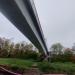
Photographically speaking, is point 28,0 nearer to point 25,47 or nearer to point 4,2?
point 4,2

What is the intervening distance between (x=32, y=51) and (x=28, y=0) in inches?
1402

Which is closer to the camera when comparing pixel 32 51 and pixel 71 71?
pixel 71 71

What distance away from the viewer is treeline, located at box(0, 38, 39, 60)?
38.8 meters

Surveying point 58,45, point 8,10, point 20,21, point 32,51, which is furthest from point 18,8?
point 58,45

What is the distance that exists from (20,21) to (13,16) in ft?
2.14

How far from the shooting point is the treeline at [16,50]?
127 feet

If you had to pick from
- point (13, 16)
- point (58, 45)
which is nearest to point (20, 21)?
point (13, 16)

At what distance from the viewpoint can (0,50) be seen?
38.3 metres

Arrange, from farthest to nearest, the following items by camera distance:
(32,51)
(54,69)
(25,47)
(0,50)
→ (25,47) < (32,51) < (0,50) < (54,69)

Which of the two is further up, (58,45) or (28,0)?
(58,45)

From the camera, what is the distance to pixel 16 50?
4191 centimetres

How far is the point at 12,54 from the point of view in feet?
130

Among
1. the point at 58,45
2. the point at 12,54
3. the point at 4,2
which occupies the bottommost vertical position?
the point at 4,2

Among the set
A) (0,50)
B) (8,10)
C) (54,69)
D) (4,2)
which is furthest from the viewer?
(0,50)
